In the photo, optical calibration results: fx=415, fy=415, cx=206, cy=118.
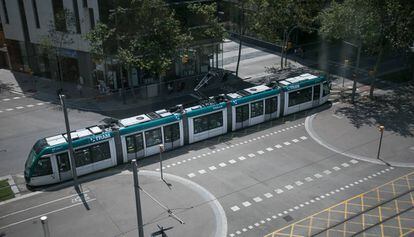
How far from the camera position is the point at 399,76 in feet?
156

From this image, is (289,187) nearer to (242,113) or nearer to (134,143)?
(242,113)

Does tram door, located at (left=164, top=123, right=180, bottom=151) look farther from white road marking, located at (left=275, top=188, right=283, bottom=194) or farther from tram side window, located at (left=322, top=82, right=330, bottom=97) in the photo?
tram side window, located at (left=322, top=82, right=330, bottom=97)

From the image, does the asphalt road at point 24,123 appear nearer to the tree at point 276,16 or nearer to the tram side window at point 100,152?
the tram side window at point 100,152

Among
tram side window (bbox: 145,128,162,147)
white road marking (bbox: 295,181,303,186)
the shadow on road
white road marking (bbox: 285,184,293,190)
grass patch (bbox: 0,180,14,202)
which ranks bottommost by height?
grass patch (bbox: 0,180,14,202)

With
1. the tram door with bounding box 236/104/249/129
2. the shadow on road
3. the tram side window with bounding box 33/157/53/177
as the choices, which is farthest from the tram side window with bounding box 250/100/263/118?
the tram side window with bounding box 33/157/53/177

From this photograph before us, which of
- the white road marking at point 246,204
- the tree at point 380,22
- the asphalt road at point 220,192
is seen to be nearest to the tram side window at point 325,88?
the tree at point 380,22

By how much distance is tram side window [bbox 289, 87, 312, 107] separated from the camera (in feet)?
121

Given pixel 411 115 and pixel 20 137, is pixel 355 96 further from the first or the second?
pixel 20 137

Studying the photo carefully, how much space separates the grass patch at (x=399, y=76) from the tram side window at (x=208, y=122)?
2397cm

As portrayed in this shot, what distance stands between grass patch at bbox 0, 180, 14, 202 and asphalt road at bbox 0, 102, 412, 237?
3.11ft

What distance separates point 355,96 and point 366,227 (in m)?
22.3

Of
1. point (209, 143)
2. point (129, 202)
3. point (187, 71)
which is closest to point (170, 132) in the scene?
point (209, 143)

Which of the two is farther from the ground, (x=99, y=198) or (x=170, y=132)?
(x=170, y=132)

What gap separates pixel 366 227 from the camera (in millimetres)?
22703
